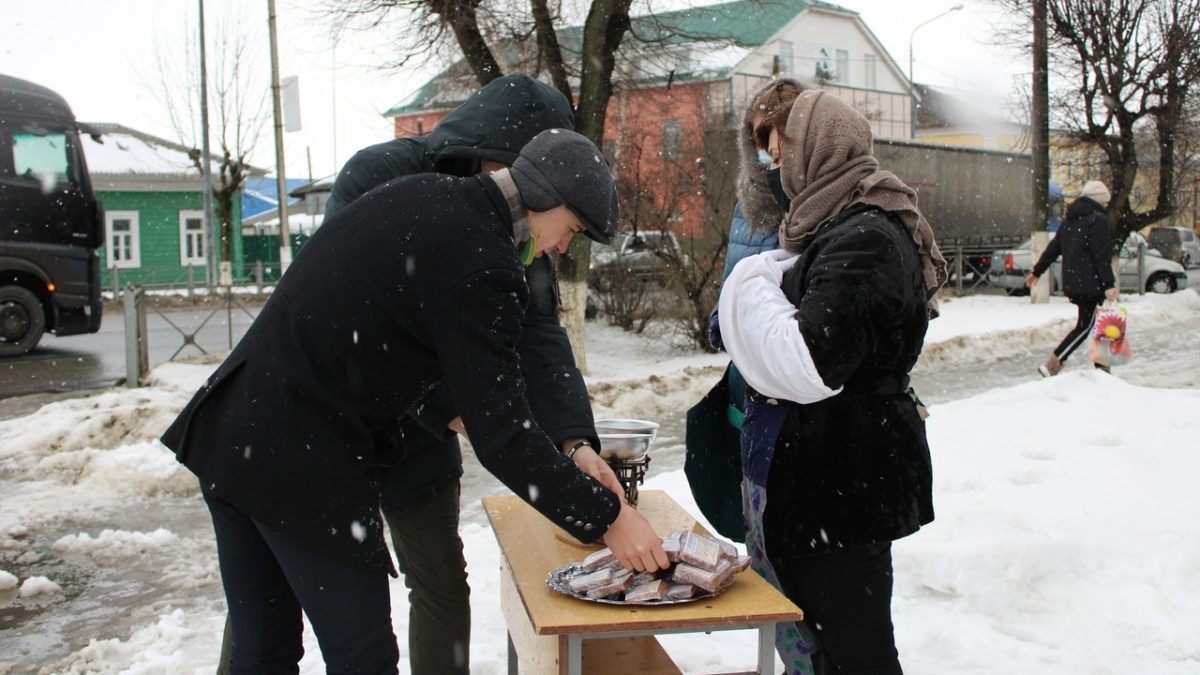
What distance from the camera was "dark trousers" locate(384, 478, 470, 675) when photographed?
289cm

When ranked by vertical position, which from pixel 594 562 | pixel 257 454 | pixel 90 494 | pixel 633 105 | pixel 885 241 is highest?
pixel 633 105

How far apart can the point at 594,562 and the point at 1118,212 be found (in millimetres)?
20696

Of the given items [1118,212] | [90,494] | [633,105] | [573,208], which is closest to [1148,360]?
[633,105]

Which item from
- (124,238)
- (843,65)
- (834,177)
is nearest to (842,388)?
(834,177)

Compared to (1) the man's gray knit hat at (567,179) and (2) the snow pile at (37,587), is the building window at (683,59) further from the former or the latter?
(1) the man's gray knit hat at (567,179)

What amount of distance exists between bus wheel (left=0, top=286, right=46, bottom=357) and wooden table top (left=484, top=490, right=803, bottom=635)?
529 inches

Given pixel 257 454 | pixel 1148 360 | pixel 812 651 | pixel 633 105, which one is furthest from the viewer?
pixel 633 105

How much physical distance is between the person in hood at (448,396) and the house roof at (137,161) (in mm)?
28938

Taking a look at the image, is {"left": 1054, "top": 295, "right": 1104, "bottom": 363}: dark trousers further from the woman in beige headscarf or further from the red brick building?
the woman in beige headscarf

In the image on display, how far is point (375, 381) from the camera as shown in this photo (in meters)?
2.09

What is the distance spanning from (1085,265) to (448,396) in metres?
8.29

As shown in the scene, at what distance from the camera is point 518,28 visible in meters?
11.3

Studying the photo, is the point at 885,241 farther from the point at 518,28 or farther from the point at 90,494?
the point at 518,28

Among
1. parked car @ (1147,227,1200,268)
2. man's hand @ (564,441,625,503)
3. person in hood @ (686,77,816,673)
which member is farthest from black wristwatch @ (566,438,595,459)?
parked car @ (1147,227,1200,268)
